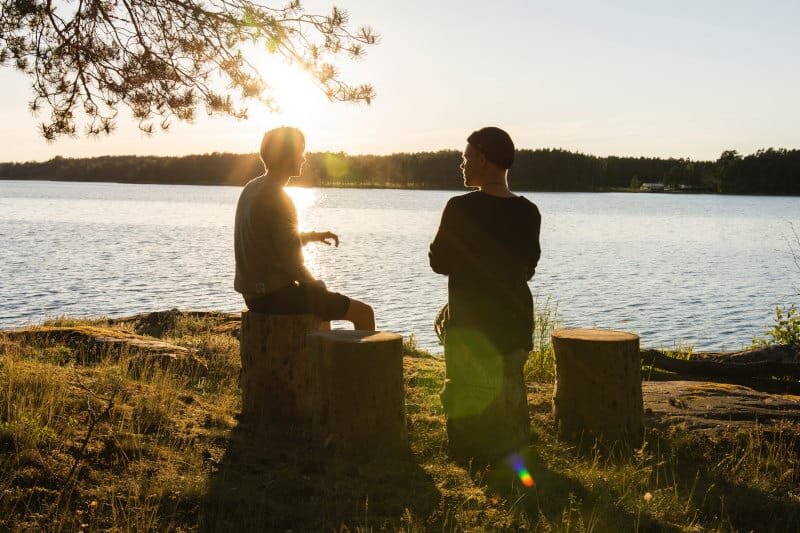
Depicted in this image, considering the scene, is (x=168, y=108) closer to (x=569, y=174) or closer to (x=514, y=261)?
(x=514, y=261)

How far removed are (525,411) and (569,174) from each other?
12121 centimetres

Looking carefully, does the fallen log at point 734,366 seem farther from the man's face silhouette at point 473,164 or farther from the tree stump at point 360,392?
the tree stump at point 360,392

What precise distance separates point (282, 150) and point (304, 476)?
7.83 ft

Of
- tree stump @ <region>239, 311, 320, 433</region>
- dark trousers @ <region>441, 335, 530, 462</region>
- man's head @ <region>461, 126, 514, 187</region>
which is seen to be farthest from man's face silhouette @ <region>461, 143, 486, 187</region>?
tree stump @ <region>239, 311, 320, 433</region>

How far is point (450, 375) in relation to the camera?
533 cm

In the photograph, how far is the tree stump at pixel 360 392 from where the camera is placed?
4801mm

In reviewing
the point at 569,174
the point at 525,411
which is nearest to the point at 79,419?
the point at 525,411

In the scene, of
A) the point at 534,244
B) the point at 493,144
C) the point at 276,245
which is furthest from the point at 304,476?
the point at 493,144

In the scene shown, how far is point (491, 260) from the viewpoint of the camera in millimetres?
5145

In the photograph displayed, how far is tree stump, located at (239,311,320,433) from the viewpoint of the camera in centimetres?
561

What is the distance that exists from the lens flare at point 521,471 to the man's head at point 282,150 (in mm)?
2596

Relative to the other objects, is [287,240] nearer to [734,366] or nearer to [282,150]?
[282,150]

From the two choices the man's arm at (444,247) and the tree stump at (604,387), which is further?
the tree stump at (604,387)

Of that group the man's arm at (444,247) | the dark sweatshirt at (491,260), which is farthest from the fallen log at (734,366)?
the man's arm at (444,247)
